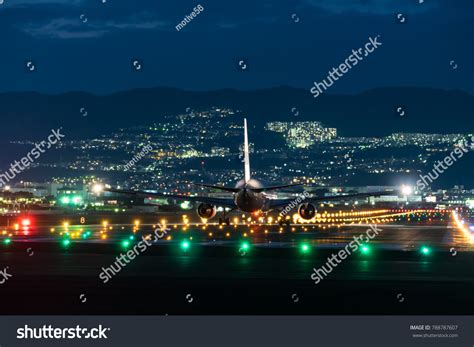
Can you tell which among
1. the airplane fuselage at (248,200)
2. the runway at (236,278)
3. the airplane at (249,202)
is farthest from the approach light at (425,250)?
the airplane fuselage at (248,200)

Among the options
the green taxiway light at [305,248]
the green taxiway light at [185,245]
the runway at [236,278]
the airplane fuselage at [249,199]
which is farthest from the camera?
the airplane fuselage at [249,199]

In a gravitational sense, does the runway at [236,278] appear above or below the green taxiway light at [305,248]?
below

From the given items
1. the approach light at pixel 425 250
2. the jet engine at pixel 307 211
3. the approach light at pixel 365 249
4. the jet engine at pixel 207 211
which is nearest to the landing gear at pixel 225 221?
the jet engine at pixel 207 211

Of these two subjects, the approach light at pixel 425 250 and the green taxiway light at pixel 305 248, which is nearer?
the approach light at pixel 425 250

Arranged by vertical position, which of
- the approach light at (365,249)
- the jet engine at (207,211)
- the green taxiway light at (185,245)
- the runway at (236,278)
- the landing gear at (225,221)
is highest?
the jet engine at (207,211)

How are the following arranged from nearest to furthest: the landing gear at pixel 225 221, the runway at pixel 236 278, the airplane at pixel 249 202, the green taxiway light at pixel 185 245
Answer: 1. the runway at pixel 236 278
2. the green taxiway light at pixel 185 245
3. the airplane at pixel 249 202
4. the landing gear at pixel 225 221

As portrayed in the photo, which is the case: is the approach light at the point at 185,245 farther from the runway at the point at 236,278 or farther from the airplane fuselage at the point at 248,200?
the airplane fuselage at the point at 248,200

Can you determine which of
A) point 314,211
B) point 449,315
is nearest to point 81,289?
point 449,315

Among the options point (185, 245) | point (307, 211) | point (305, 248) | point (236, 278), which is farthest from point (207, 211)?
point (236, 278)
